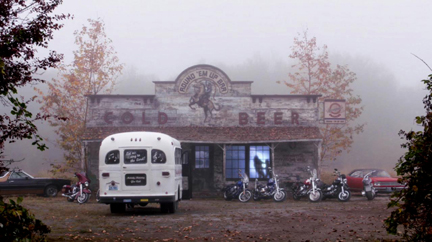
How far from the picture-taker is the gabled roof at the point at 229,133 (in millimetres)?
24734

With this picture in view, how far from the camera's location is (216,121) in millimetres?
26844

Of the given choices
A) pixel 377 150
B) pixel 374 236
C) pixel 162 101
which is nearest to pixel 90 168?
pixel 162 101

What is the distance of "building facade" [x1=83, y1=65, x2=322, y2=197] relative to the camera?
26.2m

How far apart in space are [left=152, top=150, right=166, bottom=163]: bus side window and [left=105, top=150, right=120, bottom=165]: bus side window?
1.10 m

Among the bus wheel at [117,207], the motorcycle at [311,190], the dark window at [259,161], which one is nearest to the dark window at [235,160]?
the dark window at [259,161]

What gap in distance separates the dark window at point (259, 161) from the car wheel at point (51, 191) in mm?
9835

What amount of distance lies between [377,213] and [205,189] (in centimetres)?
1169

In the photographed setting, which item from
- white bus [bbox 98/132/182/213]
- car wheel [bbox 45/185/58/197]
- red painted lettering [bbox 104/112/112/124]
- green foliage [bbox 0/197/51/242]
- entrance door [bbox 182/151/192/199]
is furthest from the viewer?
red painted lettering [bbox 104/112/112/124]

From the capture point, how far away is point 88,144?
86.2ft

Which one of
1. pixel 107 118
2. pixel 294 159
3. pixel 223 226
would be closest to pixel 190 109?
pixel 107 118

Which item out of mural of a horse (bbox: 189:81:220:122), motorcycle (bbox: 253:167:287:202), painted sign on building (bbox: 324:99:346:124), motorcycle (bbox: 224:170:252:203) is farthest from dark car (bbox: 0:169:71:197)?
painted sign on building (bbox: 324:99:346:124)

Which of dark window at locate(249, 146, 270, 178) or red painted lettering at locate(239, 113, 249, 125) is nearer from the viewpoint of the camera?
dark window at locate(249, 146, 270, 178)

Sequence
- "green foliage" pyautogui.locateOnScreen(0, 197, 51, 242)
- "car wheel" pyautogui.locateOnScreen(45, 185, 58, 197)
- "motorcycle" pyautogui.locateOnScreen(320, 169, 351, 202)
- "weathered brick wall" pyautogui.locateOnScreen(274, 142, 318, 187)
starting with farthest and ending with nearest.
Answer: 1. "weathered brick wall" pyautogui.locateOnScreen(274, 142, 318, 187)
2. "car wheel" pyautogui.locateOnScreen(45, 185, 58, 197)
3. "motorcycle" pyautogui.locateOnScreen(320, 169, 351, 202)
4. "green foliage" pyautogui.locateOnScreen(0, 197, 51, 242)

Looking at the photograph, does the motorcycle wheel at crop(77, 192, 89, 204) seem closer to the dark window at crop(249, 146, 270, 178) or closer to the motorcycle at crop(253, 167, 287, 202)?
the motorcycle at crop(253, 167, 287, 202)
